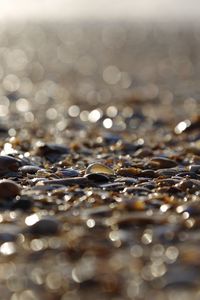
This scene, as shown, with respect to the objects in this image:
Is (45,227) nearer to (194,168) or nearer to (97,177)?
(97,177)

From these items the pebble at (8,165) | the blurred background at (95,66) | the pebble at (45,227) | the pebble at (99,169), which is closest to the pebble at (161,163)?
the pebble at (99,169)

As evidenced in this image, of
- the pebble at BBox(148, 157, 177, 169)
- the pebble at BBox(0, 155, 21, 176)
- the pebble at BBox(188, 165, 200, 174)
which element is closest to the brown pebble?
the pebble at BBox(188, 165, 200, 174)

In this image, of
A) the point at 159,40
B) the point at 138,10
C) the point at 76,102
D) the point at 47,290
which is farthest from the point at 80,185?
the point at 138,10

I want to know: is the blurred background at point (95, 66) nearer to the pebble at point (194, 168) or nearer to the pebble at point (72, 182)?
the pebble at point (194, 168)

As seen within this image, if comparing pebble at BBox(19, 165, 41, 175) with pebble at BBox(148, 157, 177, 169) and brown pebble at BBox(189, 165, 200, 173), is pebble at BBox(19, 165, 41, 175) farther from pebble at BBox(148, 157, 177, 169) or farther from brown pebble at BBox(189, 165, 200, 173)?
brown pebble at BBox(189, 165, 200, 173)

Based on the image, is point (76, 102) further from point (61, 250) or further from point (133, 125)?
point (61, 250)
